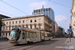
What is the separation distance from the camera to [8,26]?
68.1 m

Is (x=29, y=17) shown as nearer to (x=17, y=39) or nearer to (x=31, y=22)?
(x=31, y=22)

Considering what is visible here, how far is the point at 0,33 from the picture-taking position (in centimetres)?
7169

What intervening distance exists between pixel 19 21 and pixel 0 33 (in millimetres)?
18670

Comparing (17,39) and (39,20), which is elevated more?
(39,20)

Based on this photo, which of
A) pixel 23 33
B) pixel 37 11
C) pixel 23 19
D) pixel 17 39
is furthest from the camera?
pixel 37 11

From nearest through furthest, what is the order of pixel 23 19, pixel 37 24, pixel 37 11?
pixel 37 24, pixel 23 19, pixel 37 11

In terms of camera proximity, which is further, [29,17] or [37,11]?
[37,11]

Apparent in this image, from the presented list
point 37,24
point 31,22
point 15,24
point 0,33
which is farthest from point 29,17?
point 0,33

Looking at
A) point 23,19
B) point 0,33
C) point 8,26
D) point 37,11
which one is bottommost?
point 0,33

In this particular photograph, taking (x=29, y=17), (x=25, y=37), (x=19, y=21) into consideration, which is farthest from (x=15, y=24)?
(x=25, y=37)

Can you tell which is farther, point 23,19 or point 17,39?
point 23,19

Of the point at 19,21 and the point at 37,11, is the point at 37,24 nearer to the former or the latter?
the point at 19,21

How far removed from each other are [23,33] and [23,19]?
47.9m

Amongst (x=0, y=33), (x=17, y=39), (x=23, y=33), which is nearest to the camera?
(x=17, y=39)
